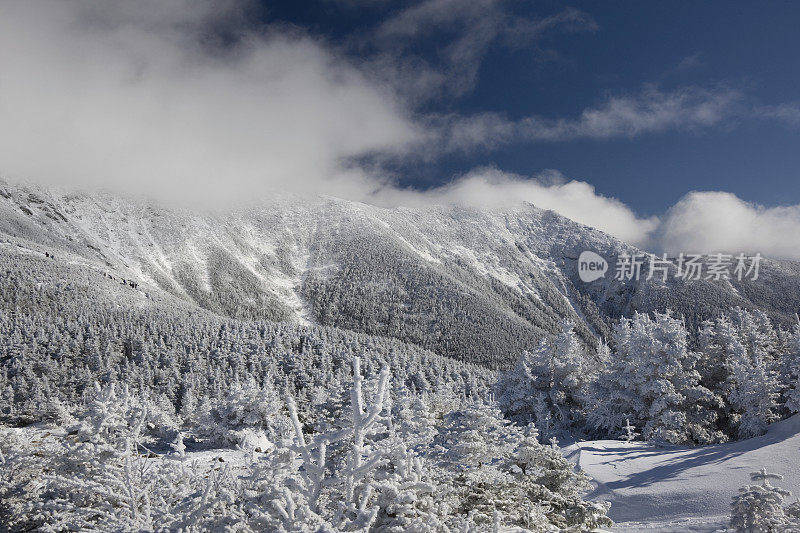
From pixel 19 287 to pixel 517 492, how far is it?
166m

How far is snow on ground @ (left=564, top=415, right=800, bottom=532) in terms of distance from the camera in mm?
17391

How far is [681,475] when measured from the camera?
2131 centimetres

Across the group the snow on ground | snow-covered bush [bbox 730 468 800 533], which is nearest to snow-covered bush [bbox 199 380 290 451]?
the snow on ground

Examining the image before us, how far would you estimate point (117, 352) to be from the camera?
9706 centimetres

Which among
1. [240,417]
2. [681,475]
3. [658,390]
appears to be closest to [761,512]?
[681,475]

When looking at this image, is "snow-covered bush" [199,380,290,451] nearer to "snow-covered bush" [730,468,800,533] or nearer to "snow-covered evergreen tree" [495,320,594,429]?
"snow-covered evergreen tree" [495,320,594,429]

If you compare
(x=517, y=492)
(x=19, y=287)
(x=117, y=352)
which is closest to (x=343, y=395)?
(x=517, y=492)

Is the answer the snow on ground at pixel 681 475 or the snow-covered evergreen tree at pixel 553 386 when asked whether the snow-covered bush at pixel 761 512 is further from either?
the snow-covered evergreen tree at pixel 553 386

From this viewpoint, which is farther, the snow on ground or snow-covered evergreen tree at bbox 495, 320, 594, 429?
snow-covered evergreen tree at bbox 495, 320, 594, 429

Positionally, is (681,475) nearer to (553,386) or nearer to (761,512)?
(761,512)

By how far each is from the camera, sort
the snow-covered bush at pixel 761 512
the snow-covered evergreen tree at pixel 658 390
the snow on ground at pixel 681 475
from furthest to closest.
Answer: the snow-covered evergreen tree at pixel 658 390 < the snow on ground at pixel 681 475 < the snow-covered bush at pixel 761 512

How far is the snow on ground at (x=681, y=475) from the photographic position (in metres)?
17.4

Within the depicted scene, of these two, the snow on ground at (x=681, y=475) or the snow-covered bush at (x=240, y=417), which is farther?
the snow-covered bush at (x=240, y=417)

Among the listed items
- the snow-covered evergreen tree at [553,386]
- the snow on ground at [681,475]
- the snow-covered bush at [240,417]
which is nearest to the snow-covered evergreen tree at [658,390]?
the snow on ground at [681,475]
